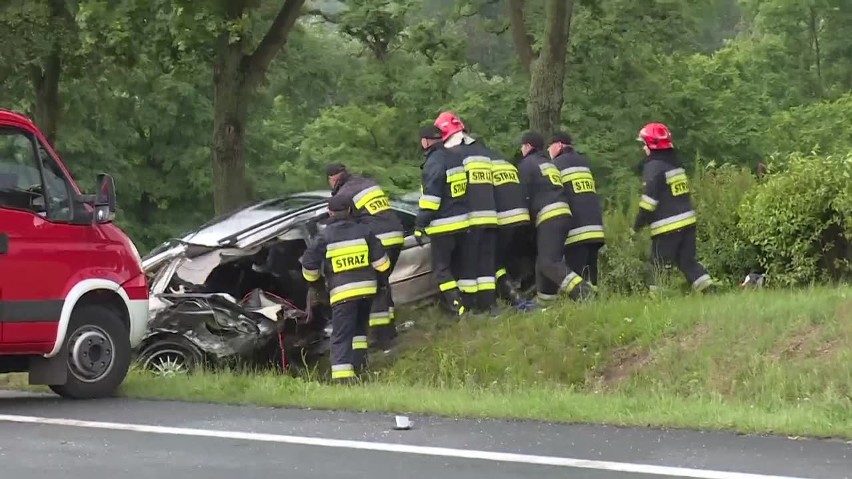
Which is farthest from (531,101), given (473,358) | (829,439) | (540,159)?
(829,439)

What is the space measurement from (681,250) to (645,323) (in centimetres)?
136

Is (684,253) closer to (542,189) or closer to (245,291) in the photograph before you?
(542,189)

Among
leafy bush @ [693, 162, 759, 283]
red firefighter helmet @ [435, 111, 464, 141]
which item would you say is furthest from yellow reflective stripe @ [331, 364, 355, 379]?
leafy bush @ [693, 162, 759, 283]

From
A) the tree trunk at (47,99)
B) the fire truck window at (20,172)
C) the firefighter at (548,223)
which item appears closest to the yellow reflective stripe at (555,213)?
the firefighter at (548,223)

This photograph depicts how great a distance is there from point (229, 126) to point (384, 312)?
22.0 ft

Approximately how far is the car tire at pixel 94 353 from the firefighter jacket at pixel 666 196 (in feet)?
17.0

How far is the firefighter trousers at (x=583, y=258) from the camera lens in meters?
12.2

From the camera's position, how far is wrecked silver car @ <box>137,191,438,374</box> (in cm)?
1112

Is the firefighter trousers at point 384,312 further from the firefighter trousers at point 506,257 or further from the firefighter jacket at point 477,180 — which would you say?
the firefighter trousers at point 506,257

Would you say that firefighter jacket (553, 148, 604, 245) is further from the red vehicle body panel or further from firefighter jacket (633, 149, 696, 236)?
the red vehicle body panel

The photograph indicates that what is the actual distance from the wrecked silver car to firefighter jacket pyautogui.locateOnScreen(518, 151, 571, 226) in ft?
3.77

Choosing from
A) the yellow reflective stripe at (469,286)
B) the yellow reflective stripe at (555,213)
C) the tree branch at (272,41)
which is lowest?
the yellow reflective stripe at (469,286)

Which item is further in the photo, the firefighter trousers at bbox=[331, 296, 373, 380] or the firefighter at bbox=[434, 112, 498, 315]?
the firefighter at bbox=[434, 112, 498, 315]

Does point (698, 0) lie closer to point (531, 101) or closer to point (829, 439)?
point (531, 101)
